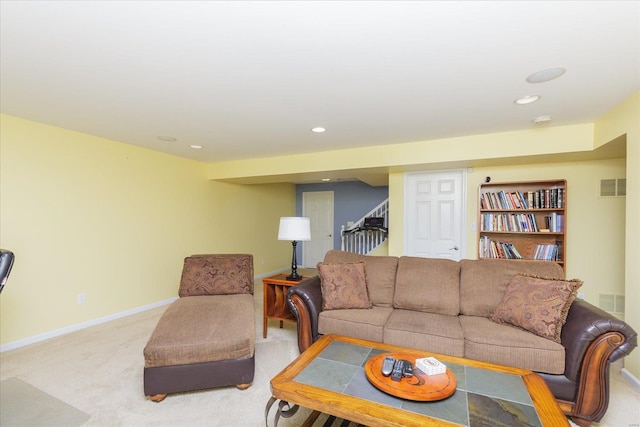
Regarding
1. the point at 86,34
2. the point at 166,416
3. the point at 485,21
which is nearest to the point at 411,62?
the point at 485,21

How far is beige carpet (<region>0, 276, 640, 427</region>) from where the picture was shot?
186 cm

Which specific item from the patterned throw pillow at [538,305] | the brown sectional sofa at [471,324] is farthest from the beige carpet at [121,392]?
the patterned throw pillow at [538,305]

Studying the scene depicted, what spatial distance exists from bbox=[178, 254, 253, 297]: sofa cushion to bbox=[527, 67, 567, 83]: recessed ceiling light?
2.92m

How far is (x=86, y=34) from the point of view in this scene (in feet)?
5.14

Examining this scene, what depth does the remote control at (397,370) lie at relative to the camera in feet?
4.86

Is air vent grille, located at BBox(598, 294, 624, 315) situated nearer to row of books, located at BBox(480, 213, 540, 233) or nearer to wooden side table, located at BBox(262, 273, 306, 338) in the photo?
row of books, located at BBox(480, 213, 540, 233)

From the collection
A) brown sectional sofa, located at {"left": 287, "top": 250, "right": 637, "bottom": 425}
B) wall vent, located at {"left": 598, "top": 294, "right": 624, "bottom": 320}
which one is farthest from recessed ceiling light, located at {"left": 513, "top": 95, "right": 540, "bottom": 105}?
wall vent, located at {"left": 598, "top": 294, "right": 624, "bottom": 320}

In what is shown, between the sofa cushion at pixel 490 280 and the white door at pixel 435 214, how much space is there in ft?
4.60

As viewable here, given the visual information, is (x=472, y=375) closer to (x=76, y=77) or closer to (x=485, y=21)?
(x=485, y=21)

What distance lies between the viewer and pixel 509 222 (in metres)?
3.70

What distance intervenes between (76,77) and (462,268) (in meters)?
3.38

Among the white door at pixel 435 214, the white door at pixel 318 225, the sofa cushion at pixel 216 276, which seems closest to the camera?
the sofa cushion at pixel 216 276

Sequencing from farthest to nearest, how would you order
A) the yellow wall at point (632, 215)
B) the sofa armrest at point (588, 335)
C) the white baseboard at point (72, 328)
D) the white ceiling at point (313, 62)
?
1. the white baseboard at point (72, 328)
2. the yellow wall at point (632, 215)
3. the sofa armrest at point (588, 335)
4. the white ceiling at point (313, 62)

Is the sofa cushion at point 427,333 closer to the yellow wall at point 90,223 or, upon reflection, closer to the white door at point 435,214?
the white door at point 435,214
